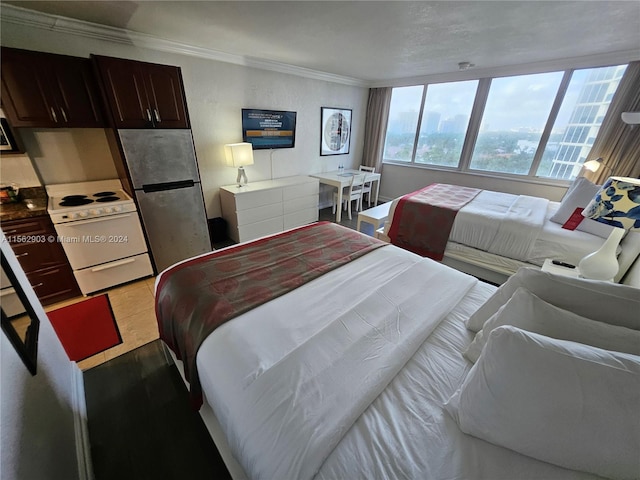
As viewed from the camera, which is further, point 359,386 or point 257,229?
point 257,229

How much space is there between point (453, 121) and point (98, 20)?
4.67 m

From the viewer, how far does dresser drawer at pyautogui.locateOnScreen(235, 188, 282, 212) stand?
315cm

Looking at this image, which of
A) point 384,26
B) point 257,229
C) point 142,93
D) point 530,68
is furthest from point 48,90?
point 530,68

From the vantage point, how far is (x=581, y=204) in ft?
7.69

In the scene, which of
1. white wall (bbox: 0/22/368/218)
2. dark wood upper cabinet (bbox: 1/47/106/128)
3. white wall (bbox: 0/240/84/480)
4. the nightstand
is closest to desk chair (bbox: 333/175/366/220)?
white wall (bbox: 0/22/368/218)

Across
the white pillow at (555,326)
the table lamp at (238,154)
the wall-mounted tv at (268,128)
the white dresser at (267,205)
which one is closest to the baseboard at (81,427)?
the white pillow at (555,326)

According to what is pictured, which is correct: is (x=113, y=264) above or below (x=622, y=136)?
below

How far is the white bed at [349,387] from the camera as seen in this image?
0.71 meters

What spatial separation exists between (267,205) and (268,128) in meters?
1.17

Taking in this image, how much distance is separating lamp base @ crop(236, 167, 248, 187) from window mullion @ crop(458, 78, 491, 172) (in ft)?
11.8

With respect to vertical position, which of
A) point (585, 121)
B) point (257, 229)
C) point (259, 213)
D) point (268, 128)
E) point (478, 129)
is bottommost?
point (257, 229)

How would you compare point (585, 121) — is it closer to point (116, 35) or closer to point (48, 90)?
point (116, 35)

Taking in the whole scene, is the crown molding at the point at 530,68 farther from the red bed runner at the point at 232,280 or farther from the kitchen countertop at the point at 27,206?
the kitchen countertop at the point at 27,206

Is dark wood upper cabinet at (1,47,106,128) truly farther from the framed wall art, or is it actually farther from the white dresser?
the framed wall art
